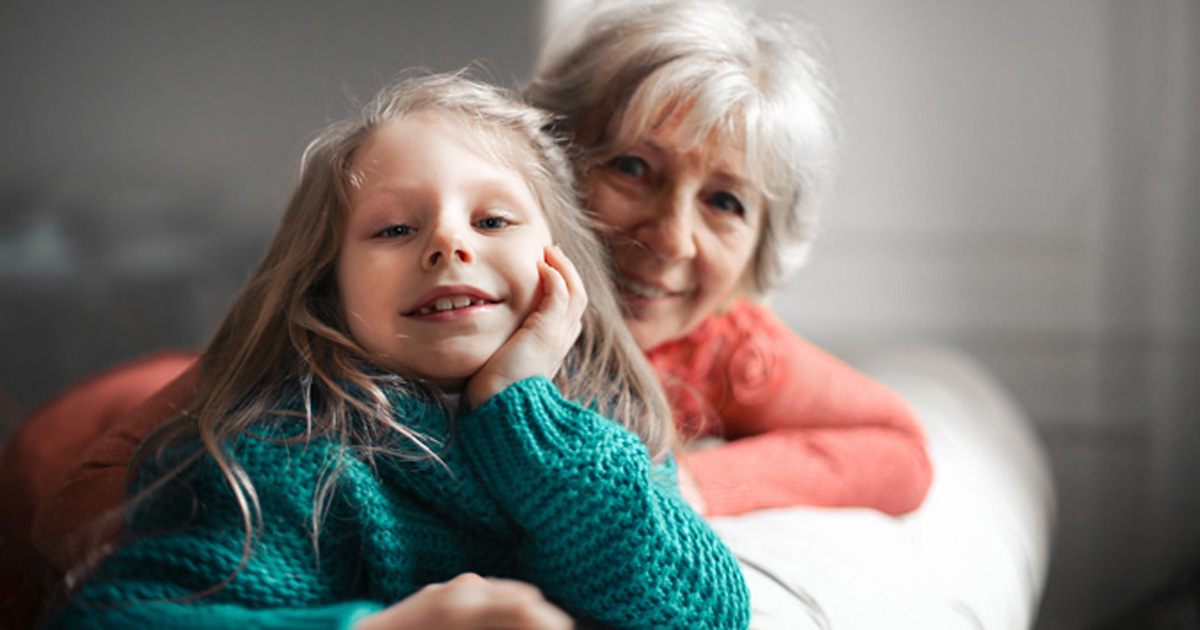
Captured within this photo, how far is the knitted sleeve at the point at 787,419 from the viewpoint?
0.95 meters

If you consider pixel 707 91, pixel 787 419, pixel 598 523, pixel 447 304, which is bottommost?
pixel 787 419

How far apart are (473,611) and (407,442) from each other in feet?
0.54

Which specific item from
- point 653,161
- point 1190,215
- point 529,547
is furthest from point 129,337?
point 1190,215

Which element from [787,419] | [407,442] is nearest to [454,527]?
[407,442]

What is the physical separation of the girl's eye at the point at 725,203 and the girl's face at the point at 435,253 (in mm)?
271

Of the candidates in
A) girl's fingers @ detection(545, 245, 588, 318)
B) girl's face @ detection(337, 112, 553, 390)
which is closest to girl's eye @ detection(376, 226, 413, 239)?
girl's face @ detection(337, 112, 553, 390)

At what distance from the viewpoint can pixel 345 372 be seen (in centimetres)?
68

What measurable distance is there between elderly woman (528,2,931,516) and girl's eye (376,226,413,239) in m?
0.25

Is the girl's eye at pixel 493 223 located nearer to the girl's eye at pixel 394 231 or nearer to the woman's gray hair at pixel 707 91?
the girl's eye at pixel 394 231

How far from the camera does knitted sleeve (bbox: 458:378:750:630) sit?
615 millimetres

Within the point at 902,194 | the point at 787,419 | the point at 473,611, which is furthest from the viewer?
the point at 902,194

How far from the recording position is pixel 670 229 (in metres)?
0.90

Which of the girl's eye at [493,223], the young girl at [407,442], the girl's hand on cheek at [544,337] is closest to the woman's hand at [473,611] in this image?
the young girl at [407,442]

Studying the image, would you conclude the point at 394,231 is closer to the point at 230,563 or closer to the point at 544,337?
the point at 544,337
